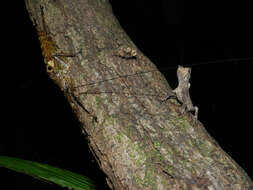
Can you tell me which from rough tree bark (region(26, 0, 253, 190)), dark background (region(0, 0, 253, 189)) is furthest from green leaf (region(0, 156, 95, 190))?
dark background (region(0, 0, 253, 189))

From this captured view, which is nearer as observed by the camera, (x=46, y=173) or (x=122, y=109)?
(x=46, y=173)

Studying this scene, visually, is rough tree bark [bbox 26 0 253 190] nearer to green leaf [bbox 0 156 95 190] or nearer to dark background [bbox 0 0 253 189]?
green leaf [bbox 0 156 95 190]

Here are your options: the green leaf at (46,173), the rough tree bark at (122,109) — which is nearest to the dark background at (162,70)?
the rough tree bark at (122,109)

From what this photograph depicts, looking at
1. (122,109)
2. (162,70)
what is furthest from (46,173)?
(162,70)

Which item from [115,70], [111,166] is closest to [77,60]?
[115,70]

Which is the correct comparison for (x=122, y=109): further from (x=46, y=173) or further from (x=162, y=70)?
(x=162, y=70)

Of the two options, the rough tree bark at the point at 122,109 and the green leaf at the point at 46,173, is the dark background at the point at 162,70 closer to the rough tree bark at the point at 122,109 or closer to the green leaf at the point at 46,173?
the rough tree bark at the point at 122,109

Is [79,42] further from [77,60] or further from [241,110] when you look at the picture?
[241,110]

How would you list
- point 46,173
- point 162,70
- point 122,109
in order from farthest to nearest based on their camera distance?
point 162,70
point 122,109
point 46,173
